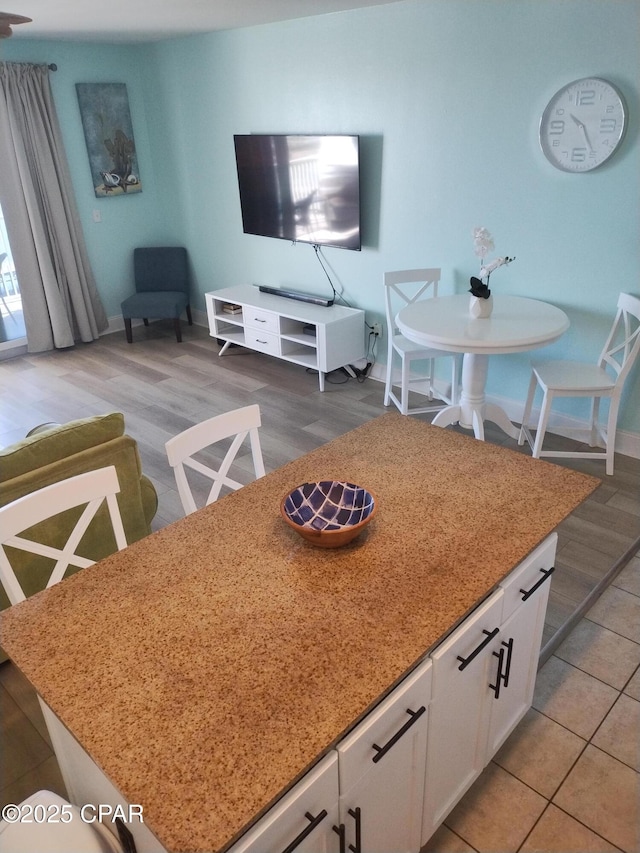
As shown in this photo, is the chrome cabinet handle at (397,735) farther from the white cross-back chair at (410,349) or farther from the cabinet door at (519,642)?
the white cross-back chair at (410,349)

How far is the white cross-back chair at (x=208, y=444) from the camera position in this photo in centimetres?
187

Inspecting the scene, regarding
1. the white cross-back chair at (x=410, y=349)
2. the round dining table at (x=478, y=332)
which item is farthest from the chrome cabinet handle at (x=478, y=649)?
the white cross-back chair at (x=410, y=349)

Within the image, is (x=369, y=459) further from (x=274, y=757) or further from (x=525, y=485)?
(x=274, y=757)

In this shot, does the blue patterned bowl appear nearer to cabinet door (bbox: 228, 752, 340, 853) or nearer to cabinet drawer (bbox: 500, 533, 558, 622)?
cabinet drawer (bbox: 500, 533, 558, 622)

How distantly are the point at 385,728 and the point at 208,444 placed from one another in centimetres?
105

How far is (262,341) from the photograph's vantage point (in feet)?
16.6

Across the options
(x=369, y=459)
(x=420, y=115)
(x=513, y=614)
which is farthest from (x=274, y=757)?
(x=420, y=115)

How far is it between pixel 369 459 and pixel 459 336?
4.80 ft

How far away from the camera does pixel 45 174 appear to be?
17.2 ft

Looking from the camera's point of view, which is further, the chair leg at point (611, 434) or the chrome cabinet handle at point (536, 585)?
the chair leg at point (611, 434)

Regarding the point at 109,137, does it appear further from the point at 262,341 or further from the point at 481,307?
the point at 481,307

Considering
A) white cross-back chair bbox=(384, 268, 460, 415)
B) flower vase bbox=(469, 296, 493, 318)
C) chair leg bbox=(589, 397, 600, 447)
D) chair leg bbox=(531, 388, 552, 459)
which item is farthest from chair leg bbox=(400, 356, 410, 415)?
chair leg bbox=(589, 397, 600, 447)

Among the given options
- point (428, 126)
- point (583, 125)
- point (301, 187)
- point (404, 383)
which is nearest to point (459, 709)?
point (404, 383)

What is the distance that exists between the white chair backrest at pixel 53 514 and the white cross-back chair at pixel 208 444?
208 mm
